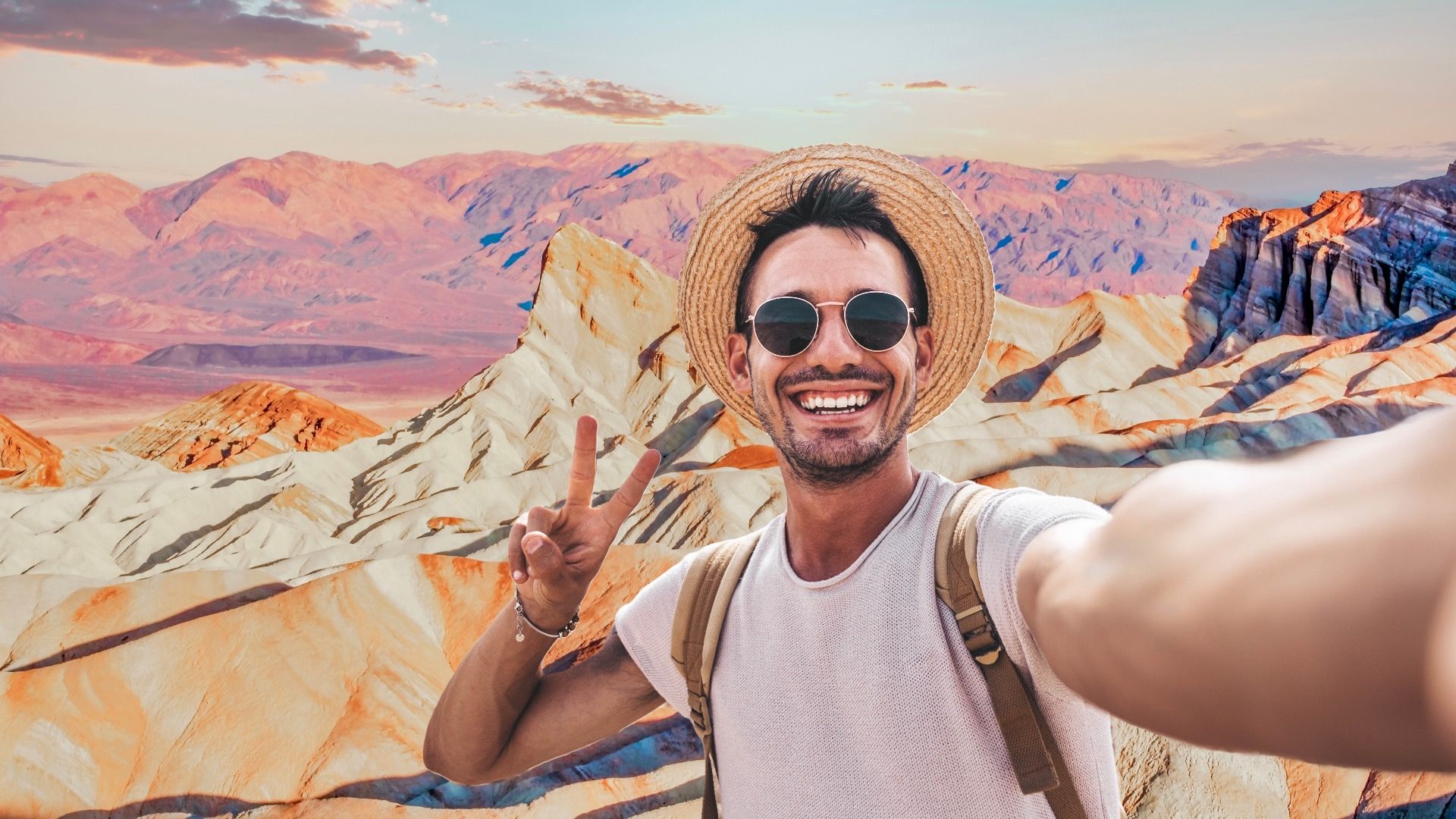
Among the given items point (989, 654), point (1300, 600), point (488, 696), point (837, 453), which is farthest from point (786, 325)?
point (1300, 600)

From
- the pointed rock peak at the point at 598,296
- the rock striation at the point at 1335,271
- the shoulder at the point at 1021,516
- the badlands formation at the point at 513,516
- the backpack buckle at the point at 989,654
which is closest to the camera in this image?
the shoulder at the point at 1021,516

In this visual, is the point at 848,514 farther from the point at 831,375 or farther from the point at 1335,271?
the point at 1335,271

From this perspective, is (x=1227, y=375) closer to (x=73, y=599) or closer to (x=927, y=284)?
(x=73, y=599)

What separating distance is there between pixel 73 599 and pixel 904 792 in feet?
44.0

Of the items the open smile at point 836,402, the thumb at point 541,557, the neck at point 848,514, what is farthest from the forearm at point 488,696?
the open smile at point 836,402

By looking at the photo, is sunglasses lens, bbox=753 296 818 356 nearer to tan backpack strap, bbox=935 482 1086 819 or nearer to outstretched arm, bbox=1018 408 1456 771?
tan backpack strap, bbox=935 482 1086 819

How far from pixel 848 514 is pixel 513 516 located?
76.8 feet

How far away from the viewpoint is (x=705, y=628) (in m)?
1.82

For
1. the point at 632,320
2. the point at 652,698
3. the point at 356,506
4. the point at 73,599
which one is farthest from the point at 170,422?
the point at 652,698

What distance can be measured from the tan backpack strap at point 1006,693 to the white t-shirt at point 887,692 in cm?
2

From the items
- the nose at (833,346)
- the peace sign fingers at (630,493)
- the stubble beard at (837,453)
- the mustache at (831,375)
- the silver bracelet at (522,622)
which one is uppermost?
the nose at (833,346)

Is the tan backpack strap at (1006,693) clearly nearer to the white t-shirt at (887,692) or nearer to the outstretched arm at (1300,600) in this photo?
the white t-shirt at (887,692)

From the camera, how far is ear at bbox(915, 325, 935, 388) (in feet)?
6.39

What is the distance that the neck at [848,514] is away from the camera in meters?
1.71
